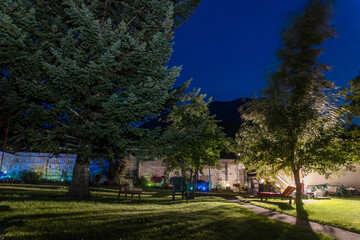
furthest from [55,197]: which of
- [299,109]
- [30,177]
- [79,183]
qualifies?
[30,177]

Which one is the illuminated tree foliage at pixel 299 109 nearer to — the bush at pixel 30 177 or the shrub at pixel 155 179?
the shrub at pixel 155 179

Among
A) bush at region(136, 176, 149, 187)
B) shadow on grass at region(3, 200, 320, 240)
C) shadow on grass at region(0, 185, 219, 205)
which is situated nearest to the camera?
shadow on grass at region(3, 200, 320, 240)

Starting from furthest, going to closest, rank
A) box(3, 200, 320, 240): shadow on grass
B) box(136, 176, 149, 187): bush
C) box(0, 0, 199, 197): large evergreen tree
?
box(136, 176, 149, 187): bush, box(0, 0, 199, 197): large evergreen tree, box(3, 200, 320, 240): shadow on grass

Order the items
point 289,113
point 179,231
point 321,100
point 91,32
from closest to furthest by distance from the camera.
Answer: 1. point 179,231
2. point 91,32
3. point 321,100
4. point 289,113

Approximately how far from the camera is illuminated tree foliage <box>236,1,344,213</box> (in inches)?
221

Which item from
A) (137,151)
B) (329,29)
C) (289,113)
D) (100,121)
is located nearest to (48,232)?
(100,121)

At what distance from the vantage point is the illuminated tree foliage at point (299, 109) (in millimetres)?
5617

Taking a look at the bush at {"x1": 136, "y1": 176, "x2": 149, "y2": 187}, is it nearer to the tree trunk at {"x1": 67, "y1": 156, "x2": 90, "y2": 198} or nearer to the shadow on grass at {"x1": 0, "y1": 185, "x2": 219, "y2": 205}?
the shadow on grass at {"x1": 0, "y1": 185, "x2": 219, "y2": 205}

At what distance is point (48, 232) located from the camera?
3652 mm

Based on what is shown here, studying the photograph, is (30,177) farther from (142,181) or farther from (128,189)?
(128,189)

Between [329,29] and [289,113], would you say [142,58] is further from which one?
[289,113]

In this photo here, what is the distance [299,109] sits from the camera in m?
8.63

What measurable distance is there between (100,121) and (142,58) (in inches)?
85.0

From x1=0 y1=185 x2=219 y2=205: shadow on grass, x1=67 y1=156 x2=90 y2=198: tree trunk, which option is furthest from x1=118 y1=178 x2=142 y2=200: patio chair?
x1=67 y1=156 x2=90 y2=198: tree trunk
